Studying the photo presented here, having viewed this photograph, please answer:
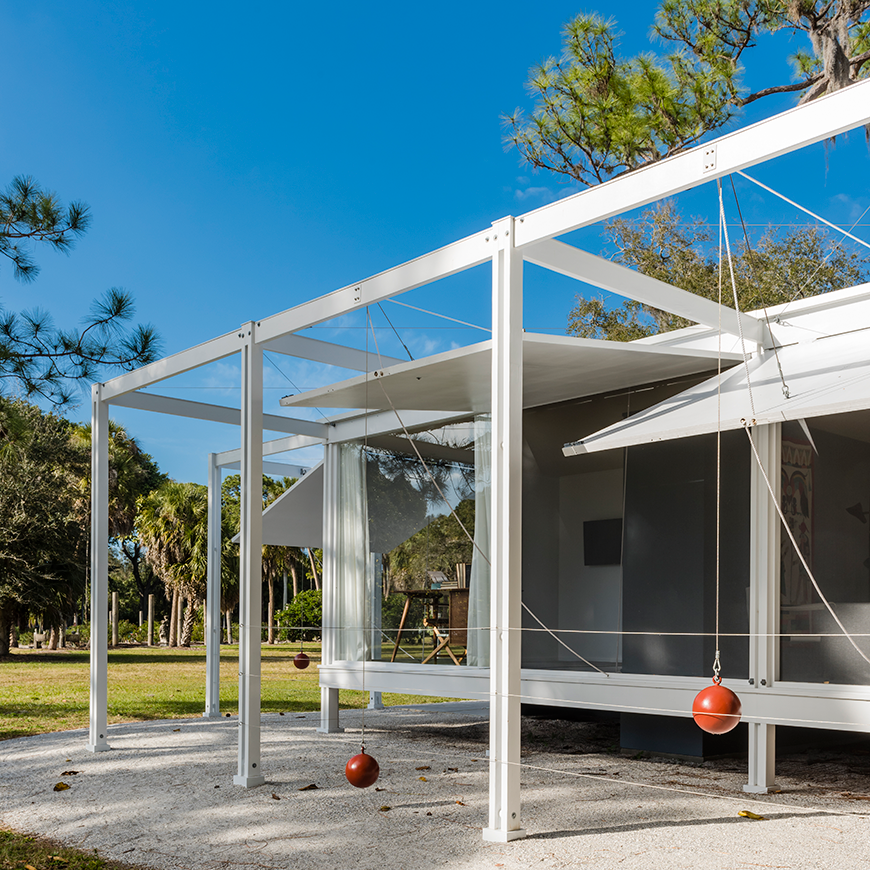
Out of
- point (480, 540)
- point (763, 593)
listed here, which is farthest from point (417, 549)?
point (763, 593)

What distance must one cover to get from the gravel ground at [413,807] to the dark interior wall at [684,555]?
2.99 feet

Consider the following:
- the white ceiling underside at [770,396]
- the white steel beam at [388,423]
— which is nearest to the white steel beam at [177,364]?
the white steel beam at [388,423]

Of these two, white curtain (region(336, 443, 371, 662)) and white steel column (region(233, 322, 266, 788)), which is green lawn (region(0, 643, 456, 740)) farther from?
white steel column (region(233, 322, 266, 788))

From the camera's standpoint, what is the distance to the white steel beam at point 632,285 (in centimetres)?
552

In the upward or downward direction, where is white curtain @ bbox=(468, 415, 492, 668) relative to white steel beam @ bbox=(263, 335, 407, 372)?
downward

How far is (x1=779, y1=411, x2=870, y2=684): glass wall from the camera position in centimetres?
622

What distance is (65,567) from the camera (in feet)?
72.8

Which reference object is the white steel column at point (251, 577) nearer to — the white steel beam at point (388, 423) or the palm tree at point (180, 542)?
the white steel beam at point (388, 423)

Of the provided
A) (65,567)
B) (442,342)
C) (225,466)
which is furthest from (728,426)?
(442,342)

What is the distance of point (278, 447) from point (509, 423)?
20.7 ft

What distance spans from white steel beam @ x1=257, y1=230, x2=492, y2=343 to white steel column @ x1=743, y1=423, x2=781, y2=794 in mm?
2599

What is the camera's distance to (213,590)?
10.9 metres

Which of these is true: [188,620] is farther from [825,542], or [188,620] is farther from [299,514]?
[825,542]

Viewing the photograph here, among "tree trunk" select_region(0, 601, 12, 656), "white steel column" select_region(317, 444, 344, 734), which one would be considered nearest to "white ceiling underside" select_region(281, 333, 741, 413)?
"white steel column" select_region(317, 444, 344, 734)
